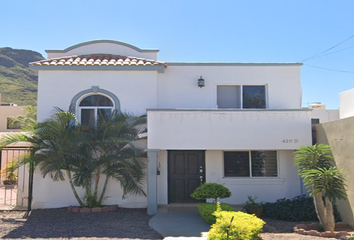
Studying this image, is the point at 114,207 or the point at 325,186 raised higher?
the point at 325,186

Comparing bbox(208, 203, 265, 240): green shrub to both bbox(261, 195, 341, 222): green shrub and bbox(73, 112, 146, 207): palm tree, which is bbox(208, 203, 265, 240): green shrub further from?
bbox(73, 112, 146, 207): palm tree

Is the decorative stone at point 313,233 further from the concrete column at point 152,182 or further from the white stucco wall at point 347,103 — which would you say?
the white stucco wall at point 347,103

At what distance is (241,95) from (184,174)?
3.81m

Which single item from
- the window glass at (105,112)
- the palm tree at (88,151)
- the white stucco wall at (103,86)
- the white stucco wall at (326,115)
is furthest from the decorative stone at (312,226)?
the white stucco wall at (326,115)

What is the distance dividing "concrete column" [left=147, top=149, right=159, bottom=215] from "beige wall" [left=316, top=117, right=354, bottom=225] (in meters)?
5.62

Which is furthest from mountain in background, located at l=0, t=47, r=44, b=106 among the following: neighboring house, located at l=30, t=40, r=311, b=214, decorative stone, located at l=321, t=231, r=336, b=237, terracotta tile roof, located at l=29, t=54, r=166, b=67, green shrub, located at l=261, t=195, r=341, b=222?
decorative stone, located at l=321, t=231, r=336, b=237

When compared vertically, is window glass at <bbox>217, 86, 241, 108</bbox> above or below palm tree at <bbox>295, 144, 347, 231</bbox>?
above

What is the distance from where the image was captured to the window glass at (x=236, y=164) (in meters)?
12.5

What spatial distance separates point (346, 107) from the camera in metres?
12.9

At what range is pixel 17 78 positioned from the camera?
6081cm

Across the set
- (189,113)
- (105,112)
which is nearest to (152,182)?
(189,113)

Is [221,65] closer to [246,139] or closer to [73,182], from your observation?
[246,139]

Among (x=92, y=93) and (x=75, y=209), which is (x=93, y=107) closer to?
(x=92, y=93)

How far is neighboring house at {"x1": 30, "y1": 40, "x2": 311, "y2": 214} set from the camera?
37.0 ft
